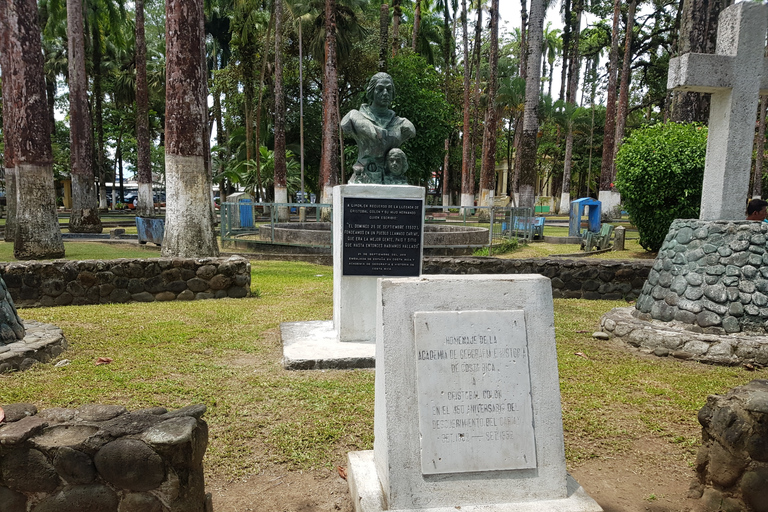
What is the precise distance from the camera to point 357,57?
32469 mm

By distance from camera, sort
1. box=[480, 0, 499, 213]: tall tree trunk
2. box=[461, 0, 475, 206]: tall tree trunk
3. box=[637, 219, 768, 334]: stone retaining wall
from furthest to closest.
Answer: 1. box=[461, 0, 475, 206]: tall tree trunk
2. box=[480, 0, 499, 213]: tall tree trunk
3. box=[637, 219, 768, 334]: stone retaining wall

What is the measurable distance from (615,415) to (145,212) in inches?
916

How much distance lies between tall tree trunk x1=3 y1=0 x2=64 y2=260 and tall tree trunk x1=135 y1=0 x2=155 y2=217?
36.4ft

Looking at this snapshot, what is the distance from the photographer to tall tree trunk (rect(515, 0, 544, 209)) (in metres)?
18.1

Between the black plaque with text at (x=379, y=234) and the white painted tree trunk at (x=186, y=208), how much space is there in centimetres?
518

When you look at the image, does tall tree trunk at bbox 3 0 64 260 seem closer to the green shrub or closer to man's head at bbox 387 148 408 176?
man's head at bbox 387 148 408 176

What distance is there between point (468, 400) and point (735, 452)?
1.47 meters

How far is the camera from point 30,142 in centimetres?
1164

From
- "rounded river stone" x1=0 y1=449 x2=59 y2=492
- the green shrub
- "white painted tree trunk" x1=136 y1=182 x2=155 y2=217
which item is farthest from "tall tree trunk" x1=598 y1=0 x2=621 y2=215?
"rounded river stone" x1=0 y1=449 x2=59 y2=492

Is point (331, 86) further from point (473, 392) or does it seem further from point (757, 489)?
A: point (757, 489)

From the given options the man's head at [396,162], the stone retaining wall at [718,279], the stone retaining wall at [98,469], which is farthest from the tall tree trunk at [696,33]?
the stone retaining wall at [98,469]

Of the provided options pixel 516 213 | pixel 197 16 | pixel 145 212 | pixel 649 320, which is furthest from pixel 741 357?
pixel 145 212

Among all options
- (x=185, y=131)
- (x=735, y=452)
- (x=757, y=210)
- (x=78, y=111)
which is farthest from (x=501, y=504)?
(x=78, y=111)

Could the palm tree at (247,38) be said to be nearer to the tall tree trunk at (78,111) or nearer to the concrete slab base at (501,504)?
the tall tree trunk at (78,111)
